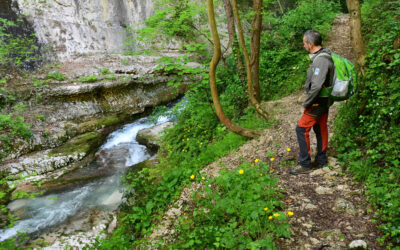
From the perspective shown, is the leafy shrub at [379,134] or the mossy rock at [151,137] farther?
the mossy rock at [151,137]

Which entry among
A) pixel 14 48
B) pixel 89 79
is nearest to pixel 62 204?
pixel 89 79

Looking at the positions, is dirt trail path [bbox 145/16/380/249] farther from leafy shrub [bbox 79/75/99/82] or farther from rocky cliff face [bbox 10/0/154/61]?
rocky cliff face [bbox 10/0/154/61]

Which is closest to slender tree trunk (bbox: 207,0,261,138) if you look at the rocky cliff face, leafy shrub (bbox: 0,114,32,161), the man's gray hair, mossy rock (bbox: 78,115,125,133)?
the man's gray hair

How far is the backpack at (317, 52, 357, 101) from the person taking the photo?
3152mm

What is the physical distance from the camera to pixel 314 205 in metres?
3.01

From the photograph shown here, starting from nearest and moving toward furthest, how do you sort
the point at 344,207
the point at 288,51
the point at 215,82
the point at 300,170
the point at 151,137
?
the point at 344,207, the point at 300,170, the point at 215,82, the point at 288,51, the point at 151,137

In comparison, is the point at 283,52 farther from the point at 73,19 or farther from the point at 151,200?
the point at 73,19

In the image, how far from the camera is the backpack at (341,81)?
315 centimetres

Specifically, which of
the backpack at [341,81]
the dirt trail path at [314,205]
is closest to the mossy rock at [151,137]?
the dirt trail path at [314,205]

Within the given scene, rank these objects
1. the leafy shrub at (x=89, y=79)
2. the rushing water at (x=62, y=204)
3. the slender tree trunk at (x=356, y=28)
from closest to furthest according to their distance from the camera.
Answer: the slender tree trunk at (x=356, y=28) < the rushing water at (x=62, y=204) < the leafy shrub at (x=89, y=79)

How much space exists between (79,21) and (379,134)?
18265 mm

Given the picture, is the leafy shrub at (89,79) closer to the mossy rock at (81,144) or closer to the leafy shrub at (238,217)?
the mossy rock at (81,144)

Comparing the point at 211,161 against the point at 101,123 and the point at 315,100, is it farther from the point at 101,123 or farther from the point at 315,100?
the point at 101,123

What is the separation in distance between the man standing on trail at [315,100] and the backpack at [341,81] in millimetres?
68
